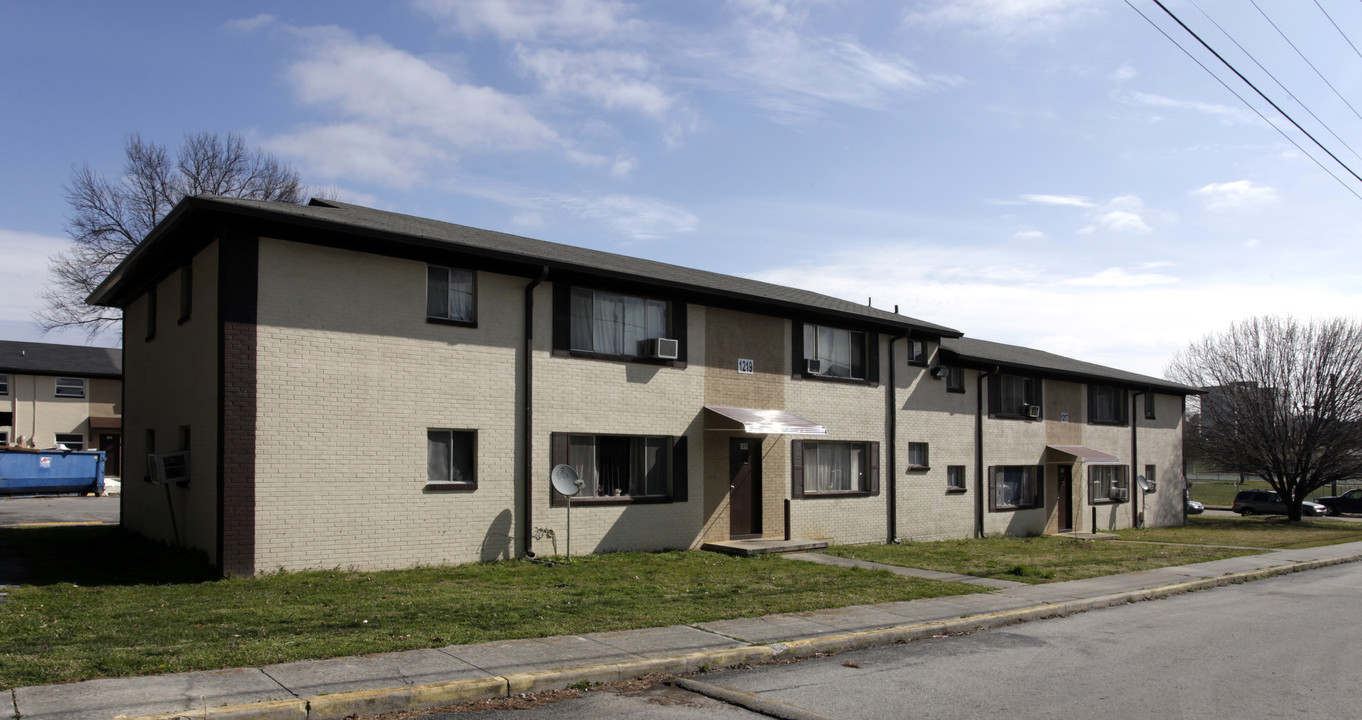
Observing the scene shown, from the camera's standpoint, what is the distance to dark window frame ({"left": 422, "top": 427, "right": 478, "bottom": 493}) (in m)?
14.3

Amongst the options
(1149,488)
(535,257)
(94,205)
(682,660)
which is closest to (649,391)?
(535,257)

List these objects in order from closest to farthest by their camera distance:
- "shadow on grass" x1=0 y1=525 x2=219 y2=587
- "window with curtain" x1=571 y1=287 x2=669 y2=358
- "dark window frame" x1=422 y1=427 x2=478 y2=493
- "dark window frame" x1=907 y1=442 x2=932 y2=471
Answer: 1. "shadow on grass" x1=0 y1=525 x2=219 y2=587
2. "dark window frame" x1=422 y1=427 x2=478 y2=493
3. "window with curtain" x1=571 y1=287 x2=669 y2=358
4. "dark window frame" x1=907 y1=442 x2=932 y2=471

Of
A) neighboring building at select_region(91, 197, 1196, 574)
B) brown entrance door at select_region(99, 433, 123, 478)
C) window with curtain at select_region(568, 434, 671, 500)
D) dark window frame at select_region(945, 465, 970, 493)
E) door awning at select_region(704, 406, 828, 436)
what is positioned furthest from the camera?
brown entrance door at select_region(99, 433, 123, 478)

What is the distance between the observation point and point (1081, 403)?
3019 cm

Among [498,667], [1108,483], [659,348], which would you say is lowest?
[1108,483]

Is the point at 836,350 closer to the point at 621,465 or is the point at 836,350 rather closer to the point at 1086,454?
the point at 621,465

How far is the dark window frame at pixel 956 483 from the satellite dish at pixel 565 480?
485 inches

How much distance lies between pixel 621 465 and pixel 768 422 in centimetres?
314

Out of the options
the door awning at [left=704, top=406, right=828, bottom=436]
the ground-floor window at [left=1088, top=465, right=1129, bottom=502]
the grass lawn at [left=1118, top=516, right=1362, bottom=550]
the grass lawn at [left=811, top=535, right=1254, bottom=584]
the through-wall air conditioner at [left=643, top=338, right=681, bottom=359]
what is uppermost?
the through-wall air conditioner at [left=643, top=338, right=681, bottom=359]

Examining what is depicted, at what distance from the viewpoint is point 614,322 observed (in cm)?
1706

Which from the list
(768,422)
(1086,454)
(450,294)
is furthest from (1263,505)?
(450,294)

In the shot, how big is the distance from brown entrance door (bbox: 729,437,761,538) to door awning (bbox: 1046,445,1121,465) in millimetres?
13174

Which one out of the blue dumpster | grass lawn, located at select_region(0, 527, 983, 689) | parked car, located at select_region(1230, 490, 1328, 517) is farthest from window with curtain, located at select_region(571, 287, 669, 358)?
parked car, located at select_region(1230, 490, 1328, 517)

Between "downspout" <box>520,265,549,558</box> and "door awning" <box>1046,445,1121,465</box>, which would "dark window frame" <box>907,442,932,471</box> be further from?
"downspout" <box>520,265,549,558</box>
